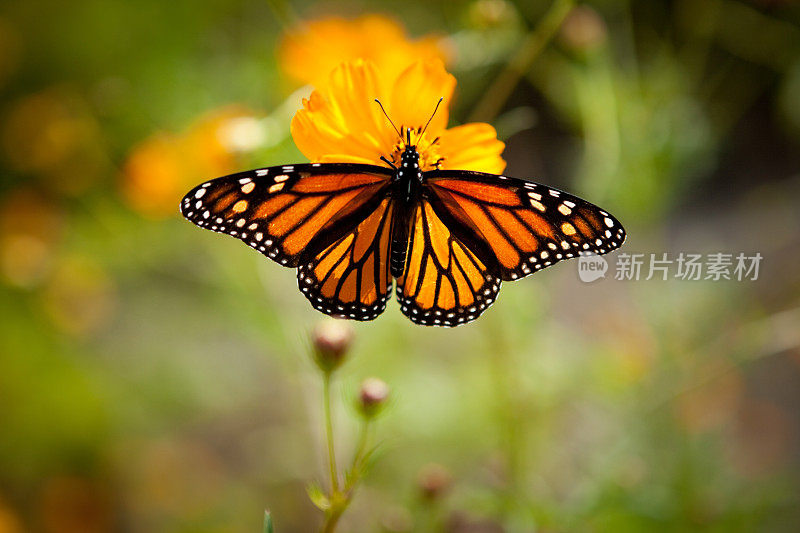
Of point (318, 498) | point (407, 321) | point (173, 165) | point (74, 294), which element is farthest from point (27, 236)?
point (318, 498)

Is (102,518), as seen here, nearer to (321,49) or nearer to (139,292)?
(139,292)

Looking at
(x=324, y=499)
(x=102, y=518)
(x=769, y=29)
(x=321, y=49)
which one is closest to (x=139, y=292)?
(x=102, y=518)

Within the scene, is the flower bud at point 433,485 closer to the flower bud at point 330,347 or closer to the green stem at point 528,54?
the flower bud at point 330,347

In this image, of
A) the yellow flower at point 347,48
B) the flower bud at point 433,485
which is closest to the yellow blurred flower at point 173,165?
the yellow flower at point 347,48

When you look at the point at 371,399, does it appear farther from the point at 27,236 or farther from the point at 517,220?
the point at 27,236

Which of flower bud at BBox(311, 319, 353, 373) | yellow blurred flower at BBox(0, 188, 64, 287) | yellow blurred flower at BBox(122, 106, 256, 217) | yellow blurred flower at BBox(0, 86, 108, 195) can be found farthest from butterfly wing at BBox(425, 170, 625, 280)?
yellow blurred flower at BBox(0, 188, 64, 287)

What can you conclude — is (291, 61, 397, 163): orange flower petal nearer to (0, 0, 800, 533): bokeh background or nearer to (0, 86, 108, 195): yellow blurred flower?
(0, 0, 800, 533): bokeh background
